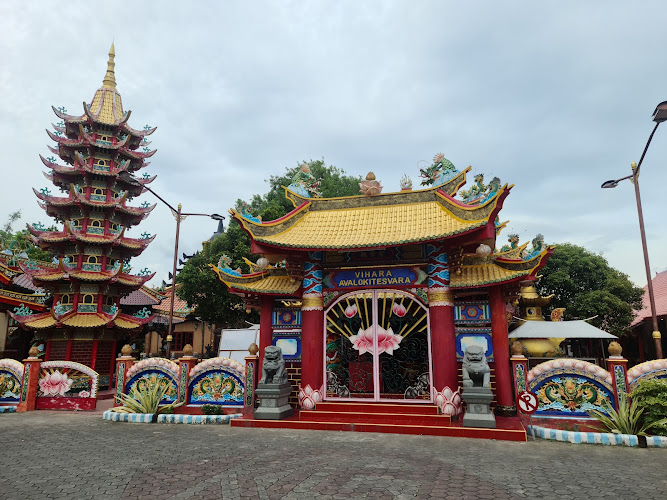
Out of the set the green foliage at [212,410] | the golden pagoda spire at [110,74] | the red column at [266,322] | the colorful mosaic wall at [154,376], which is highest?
the golden pagoda spire at [110,74]

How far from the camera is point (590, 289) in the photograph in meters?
27.2

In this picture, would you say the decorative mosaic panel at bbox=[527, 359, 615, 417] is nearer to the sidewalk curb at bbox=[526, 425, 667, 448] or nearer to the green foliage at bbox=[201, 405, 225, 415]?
the sidewalk curb at bbox=[526, 425, 667, 448]

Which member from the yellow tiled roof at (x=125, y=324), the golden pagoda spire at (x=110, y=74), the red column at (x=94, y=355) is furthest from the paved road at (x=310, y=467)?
the golden pagoda spire at (x=110, y=74)

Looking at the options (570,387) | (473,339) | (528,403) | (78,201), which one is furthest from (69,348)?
(570,387)

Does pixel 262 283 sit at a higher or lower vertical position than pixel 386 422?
higher

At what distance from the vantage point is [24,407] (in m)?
13.4

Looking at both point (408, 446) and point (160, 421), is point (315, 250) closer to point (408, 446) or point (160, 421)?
point (408, 446)

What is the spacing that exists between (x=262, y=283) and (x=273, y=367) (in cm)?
260

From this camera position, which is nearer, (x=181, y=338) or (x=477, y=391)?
(x=477, y=391)

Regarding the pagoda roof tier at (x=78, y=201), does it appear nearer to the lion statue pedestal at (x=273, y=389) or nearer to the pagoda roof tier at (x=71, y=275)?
the pagoda roof tier at (x=71, y=275)

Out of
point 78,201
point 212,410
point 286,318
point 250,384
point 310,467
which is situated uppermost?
point 78,201

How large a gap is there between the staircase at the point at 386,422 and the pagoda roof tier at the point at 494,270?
3.16m

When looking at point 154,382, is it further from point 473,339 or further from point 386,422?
point 473,339

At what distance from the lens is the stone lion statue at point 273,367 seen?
36.6 ft
